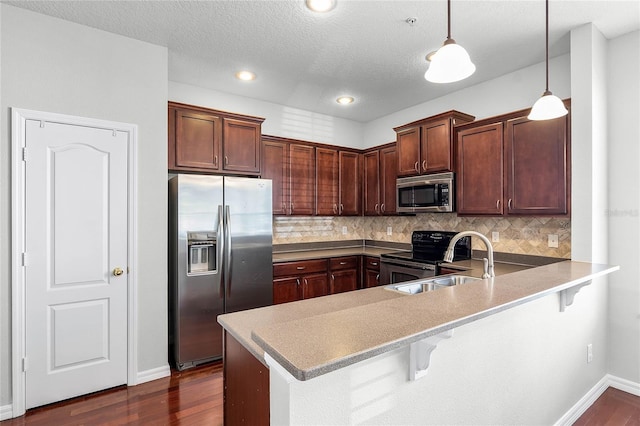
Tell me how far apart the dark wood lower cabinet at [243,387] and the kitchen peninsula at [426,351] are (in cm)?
6

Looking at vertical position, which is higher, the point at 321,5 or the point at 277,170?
the point at 321,5

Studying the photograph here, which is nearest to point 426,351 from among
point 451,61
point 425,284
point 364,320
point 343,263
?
point 364,320

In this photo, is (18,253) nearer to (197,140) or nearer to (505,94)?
(197,140)

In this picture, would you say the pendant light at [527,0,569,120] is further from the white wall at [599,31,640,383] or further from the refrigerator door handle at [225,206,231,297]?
the refrigerator door handle at [225,206,231,297]

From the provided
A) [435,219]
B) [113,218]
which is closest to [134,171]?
[113,218]

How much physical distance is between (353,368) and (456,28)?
2.61 metres

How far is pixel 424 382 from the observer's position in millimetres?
1409

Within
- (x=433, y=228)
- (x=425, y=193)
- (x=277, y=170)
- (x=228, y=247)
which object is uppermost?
(x=277, y=170)

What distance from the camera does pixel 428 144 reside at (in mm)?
3812

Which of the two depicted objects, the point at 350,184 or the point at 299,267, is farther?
the point at 350,184

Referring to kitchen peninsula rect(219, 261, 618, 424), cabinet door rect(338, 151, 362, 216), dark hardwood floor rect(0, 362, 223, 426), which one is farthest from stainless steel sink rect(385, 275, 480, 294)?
cabinet door rect(338, 151, 362, 216)

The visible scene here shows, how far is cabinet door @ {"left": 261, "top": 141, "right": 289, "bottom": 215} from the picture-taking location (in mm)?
4152

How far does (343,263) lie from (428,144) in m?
1.74

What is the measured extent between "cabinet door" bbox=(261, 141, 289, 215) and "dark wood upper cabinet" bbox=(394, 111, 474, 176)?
55.0 inches
